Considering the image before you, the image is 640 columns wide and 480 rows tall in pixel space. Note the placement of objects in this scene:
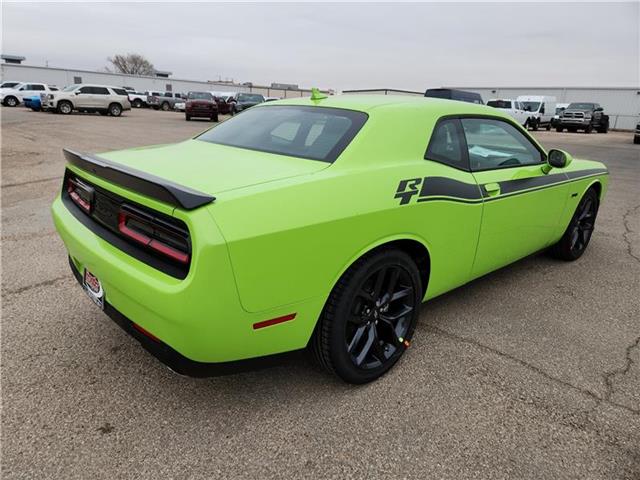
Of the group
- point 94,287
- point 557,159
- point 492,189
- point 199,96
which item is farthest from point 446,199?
point 199,96

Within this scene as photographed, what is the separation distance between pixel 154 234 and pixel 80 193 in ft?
3.14

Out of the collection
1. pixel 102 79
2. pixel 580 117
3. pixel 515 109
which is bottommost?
pixel 580 117

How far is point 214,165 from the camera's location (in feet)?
7.54

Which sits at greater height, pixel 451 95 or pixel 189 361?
pixel 451 95

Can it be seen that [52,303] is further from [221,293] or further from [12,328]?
[221,293]

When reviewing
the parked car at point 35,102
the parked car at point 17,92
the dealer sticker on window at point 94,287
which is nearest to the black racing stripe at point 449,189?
the dealer sticker on window at point 94,287

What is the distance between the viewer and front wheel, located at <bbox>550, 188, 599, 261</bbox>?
14.2ft

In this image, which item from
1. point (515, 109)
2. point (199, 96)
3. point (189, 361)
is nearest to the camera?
point (189, 361)

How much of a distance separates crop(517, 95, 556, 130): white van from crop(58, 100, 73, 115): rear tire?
26256 millimetres

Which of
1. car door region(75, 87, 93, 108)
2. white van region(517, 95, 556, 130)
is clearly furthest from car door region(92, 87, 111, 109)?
white van region(517, 95, 556, 130)

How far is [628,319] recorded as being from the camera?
337 cm

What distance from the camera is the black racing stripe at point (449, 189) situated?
2549mm

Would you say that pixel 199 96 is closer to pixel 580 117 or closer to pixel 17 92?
pixel 17 92

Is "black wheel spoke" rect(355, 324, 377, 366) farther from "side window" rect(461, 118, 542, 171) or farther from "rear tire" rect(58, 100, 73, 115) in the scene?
"rear tire" rect(58, 100, 73, 115)
